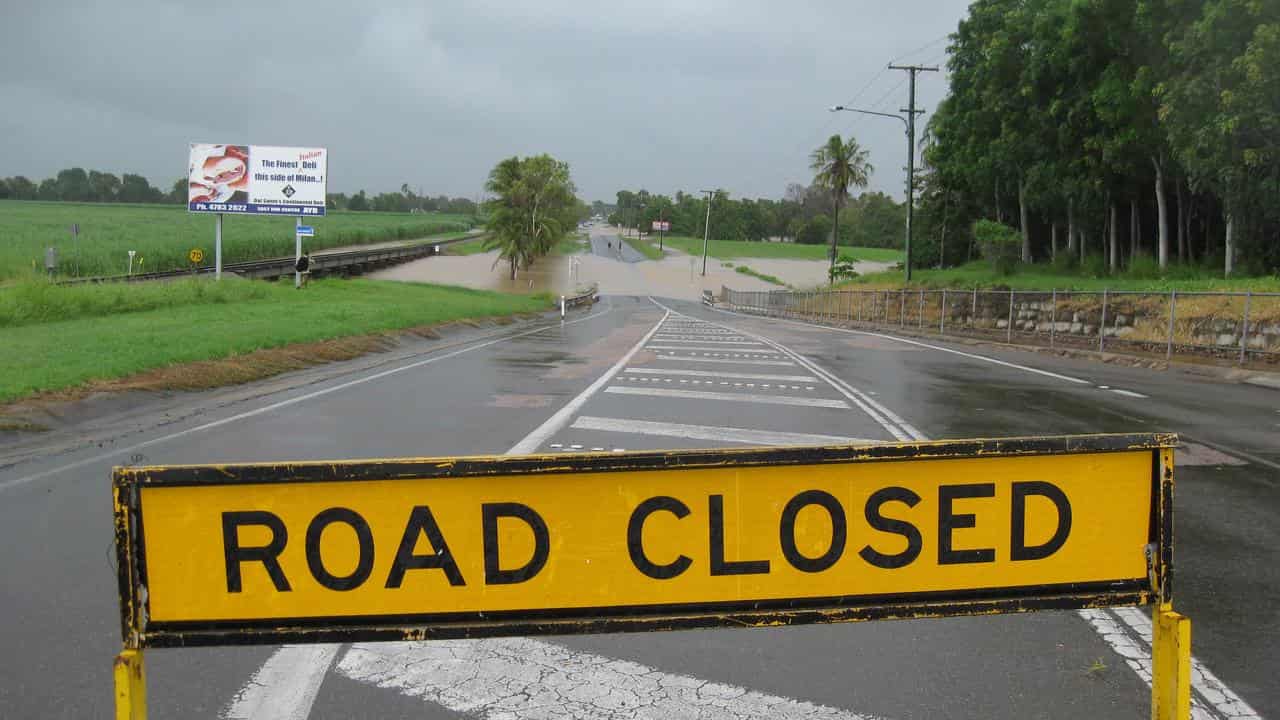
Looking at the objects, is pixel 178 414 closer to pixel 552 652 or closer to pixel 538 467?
pixel 552 652

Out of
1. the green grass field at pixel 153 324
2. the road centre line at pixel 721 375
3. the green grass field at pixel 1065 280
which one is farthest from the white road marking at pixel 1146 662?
the green grass field at pixel 1065 280

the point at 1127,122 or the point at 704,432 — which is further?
the point at 1127,122

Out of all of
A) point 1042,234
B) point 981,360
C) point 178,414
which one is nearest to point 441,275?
point 1042,234

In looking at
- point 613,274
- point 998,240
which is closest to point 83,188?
point 613,274

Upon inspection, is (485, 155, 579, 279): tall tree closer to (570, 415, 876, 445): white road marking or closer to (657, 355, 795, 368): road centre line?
(657, 355, 795, 368): road centre line

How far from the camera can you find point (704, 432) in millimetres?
9977

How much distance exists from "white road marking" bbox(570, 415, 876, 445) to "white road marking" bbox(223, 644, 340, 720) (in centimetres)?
555

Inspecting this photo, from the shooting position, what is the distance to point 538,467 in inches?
123

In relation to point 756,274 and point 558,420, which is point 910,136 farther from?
point 756,274

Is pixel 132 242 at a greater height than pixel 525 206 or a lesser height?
lesser

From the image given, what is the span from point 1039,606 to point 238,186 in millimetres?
46652

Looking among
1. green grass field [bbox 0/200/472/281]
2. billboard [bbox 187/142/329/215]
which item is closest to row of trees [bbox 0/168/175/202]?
green grass field [bbox 0/200/472/281]

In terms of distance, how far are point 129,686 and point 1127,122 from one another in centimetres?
3966

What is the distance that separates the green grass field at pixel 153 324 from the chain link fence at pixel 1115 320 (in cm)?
1774
